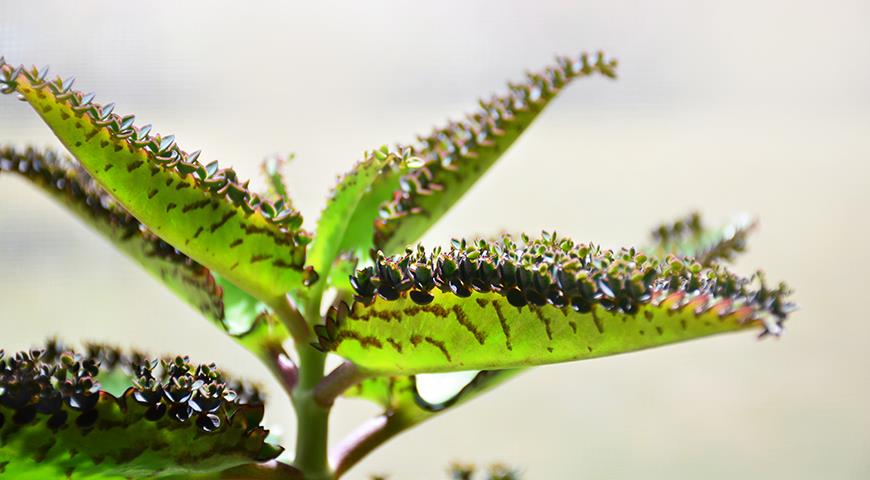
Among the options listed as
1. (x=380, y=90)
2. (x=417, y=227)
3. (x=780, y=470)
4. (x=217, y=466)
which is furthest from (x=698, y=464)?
(x=217, y=466)

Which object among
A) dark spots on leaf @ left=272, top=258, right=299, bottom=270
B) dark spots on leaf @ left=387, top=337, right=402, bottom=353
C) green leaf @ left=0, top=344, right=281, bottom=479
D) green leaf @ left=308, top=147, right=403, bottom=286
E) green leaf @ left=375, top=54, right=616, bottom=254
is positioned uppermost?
green leaf @ left=375, top=54, right=616, bottom=254

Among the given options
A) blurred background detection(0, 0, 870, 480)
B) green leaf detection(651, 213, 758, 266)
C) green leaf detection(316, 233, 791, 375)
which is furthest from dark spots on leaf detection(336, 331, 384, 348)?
blurred background detection(0, 0, 870, 480)

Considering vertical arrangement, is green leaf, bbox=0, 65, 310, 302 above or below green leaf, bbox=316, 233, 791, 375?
above

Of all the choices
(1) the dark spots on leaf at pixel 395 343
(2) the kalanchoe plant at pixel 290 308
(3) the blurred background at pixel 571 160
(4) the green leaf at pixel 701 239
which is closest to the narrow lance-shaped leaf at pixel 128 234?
(2) the kalanchoe plant at pixel 290 308

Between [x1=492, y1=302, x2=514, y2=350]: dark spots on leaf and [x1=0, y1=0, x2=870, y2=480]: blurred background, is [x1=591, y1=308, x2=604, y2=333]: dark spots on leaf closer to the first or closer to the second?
[x1=492, y1=302, x2=514, y2=350]: dark spots on leaf

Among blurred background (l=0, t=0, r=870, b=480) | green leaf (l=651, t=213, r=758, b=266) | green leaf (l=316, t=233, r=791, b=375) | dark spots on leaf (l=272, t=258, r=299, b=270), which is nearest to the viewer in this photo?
green leaf (l=316, t=233, r=791, b=375)

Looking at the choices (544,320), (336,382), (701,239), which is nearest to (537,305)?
(544,320)

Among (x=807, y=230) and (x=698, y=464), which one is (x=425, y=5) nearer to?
(x=807, y=230)
